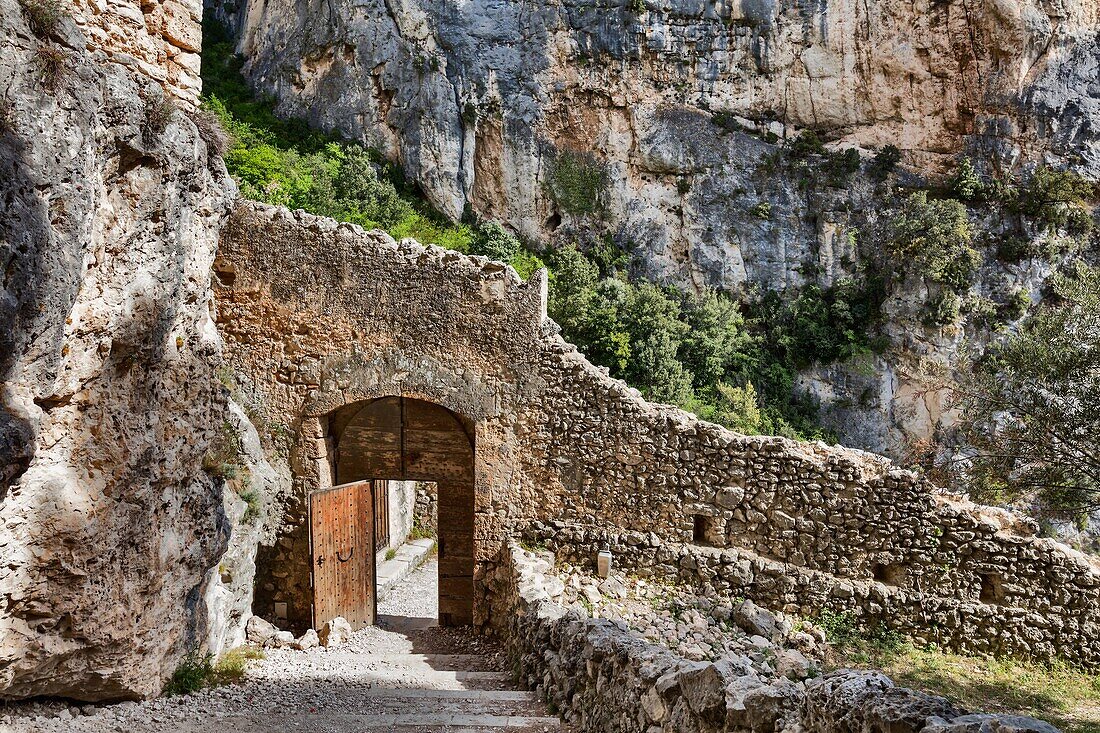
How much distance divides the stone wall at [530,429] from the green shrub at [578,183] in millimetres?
16384

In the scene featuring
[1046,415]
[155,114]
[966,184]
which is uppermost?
[966,184]

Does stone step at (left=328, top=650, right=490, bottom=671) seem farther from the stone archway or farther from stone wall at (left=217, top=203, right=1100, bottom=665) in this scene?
the stone archway

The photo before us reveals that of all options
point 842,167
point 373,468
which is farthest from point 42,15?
point 842,167

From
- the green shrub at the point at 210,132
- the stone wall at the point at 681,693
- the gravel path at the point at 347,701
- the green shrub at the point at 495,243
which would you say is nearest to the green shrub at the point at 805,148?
the green shrub at the point at 495,243

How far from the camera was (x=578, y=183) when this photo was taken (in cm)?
2556

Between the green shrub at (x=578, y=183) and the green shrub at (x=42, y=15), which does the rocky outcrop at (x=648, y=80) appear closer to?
the green shrub at (x=578, y=183)

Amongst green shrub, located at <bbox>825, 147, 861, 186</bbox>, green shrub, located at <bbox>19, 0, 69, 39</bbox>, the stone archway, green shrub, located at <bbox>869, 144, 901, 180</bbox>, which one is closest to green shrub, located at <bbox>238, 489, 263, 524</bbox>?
the stone archway

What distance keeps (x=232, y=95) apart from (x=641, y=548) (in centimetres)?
2364

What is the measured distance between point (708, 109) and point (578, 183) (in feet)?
18.7

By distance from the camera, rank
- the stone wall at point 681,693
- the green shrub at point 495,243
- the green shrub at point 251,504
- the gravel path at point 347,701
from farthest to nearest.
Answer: the green shrub at point 495,243
the green shrub at point 251,504
the gravel path at point 347,701
the stone wall at point 681,693

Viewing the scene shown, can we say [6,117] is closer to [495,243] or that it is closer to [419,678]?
[419,678]

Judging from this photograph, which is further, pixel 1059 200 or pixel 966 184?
pixel 966 184

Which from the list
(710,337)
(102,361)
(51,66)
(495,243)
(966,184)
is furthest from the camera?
(966,184)

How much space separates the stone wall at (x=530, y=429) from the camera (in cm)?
921
